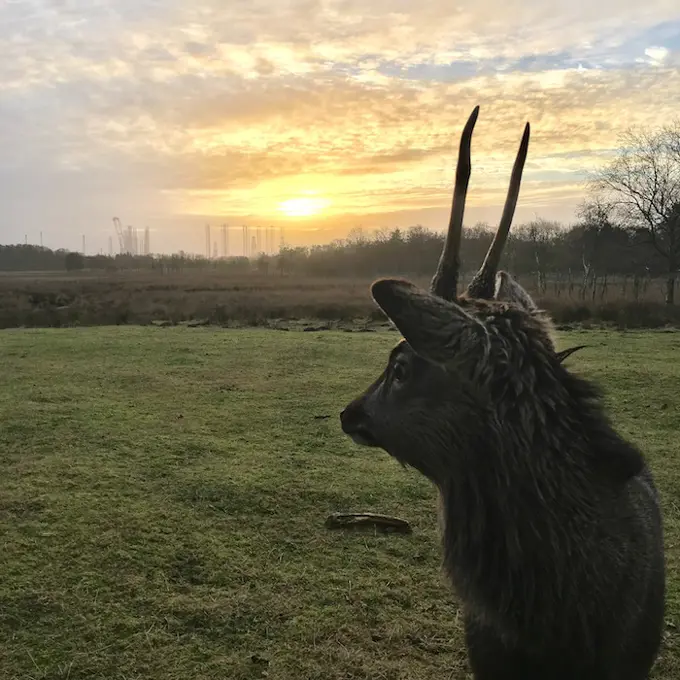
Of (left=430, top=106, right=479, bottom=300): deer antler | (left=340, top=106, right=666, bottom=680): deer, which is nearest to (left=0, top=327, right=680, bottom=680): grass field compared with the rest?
(left=340, top=106, right=666, bottom=680): deer

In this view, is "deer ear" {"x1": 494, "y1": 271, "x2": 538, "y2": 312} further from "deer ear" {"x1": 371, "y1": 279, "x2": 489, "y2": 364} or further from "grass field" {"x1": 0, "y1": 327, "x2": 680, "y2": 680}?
"grass field" {"x1": 0, "y1": 327, "x2": 680, "y2": 680}

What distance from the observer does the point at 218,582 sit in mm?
4336

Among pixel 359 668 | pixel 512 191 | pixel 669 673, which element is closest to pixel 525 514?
pixel 512 191

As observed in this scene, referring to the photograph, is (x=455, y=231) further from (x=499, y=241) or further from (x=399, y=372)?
(x=399, y=372)

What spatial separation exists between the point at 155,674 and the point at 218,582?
3.08 feet

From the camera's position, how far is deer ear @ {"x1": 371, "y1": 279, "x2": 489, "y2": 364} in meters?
2.07

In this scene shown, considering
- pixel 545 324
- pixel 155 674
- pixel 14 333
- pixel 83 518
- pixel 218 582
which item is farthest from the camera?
pixel 14 333

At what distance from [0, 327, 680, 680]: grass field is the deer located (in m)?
1.48

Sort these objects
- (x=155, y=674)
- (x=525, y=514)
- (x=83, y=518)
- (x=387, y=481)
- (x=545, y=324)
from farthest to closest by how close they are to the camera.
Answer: (x=387, y=481) < (x=83, y=518) < (x=155, y=674) < (x=545, y=324) < (x=525, y=514)

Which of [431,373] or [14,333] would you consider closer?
[431,373]

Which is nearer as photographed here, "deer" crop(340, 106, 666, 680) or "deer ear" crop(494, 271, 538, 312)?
"deer" crop(340, 106, 666, 680)

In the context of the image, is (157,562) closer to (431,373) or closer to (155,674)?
(155,674)

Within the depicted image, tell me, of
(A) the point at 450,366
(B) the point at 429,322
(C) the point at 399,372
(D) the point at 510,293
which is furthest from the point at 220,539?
(B) the point at 429,322

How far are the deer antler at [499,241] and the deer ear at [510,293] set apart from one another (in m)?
0.04
